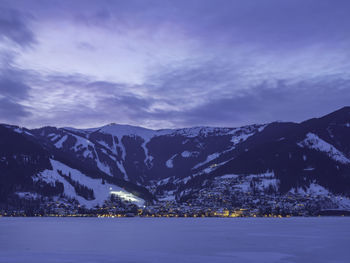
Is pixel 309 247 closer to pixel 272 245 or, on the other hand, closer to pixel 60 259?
pixel 272 245

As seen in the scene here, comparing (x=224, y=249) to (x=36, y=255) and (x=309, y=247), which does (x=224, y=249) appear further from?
(x=36, y=255)

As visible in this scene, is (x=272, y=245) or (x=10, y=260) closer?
(x=10, y=260)

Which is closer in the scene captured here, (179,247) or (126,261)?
(126,261)

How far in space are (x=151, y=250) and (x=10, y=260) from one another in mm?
32679

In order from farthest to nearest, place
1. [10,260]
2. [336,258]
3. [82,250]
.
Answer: [82,250]
[336,258]
[10,260]

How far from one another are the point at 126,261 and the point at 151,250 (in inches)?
805

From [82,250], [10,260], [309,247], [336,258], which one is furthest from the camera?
[309,247]

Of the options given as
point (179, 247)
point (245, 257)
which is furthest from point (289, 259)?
point (179, 247)

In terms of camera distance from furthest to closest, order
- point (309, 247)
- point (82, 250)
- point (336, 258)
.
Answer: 1. point (309, 247)
2. point (82, 250)
3. point (336, 258)

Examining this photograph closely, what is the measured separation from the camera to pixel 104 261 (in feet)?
245

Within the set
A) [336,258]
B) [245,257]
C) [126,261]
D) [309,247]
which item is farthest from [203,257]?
[309,247]

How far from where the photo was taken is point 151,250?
94.3 m

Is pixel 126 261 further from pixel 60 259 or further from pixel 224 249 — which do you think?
pixel 224 249

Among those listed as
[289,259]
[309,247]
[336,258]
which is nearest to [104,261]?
[289,259]
